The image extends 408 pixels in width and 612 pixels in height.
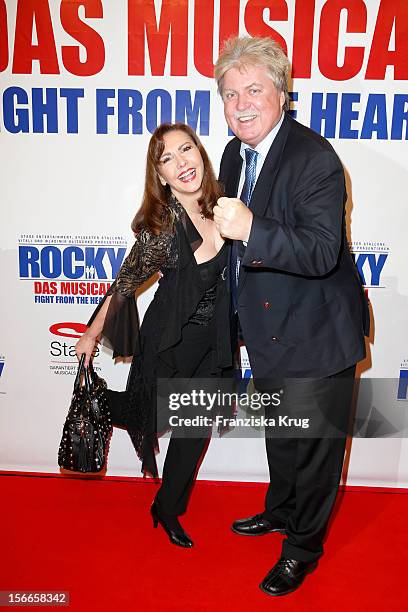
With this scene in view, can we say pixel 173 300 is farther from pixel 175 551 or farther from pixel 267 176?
pixel 175 551

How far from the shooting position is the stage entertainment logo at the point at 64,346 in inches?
117

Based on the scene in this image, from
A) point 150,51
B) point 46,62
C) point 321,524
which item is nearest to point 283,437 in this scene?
point 321,524

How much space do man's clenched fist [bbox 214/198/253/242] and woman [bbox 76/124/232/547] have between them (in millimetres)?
523

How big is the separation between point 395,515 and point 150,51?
2.44m

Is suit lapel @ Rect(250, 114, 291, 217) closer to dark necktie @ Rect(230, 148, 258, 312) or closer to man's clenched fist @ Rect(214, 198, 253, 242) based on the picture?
dark necktie @ Rect(230, 148, 258, 312)

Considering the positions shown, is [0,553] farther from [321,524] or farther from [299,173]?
[299,173]

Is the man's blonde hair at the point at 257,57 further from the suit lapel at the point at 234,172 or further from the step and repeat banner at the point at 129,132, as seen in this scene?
the step and repeat banner at the point at 129,132

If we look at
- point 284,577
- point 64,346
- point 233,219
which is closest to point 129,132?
point 64,346

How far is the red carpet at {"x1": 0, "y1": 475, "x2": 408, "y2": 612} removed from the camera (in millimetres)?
2295

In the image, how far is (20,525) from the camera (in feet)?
8.89

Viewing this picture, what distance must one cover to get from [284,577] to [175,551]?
1.61ft

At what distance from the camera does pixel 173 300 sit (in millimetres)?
2277

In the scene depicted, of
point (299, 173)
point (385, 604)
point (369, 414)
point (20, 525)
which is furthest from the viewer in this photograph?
point (369, 414)

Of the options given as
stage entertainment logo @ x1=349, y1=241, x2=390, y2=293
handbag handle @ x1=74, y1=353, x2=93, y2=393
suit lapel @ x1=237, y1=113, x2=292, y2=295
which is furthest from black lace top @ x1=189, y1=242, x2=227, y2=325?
stage entertainment logo @ x1=349, y1=241, x2=390, y2=293
